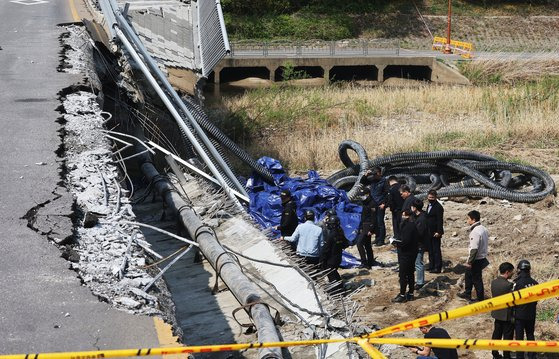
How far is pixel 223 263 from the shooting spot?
10.9 metres

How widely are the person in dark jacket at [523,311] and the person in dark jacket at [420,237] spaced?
99.9 inches

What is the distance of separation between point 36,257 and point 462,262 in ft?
26.5

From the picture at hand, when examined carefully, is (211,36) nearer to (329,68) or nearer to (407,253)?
(407,253)

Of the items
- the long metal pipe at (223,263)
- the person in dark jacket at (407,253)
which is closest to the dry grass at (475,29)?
the long metal pipe at (223,263)

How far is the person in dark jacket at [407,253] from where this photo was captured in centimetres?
1227

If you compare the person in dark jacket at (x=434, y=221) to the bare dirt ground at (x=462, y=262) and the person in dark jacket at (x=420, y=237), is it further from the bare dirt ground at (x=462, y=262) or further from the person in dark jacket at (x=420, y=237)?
the bare dirt ground at (x=462, y=262)

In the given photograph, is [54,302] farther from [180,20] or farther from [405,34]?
[405,34]

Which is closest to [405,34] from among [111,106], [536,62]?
[536,62]

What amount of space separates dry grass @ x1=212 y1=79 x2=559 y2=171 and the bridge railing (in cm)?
1078

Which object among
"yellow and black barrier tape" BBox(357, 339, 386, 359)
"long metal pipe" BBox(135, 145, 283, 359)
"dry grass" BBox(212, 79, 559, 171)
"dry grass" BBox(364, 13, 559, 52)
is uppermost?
"yellow and black barrier tape" BBox(357, 339, 386, 359)

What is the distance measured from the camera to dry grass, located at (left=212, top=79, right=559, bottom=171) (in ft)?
69.8

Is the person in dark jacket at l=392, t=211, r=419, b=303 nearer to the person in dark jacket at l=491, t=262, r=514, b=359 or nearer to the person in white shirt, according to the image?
the person in white shirt

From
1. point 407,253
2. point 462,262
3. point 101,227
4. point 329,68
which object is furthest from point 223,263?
point 329,68

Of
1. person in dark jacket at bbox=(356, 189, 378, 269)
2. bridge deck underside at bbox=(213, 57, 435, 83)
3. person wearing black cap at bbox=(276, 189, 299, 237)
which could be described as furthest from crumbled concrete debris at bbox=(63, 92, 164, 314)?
bridge deck underside at bbox=(213, 57, 435, 83)
